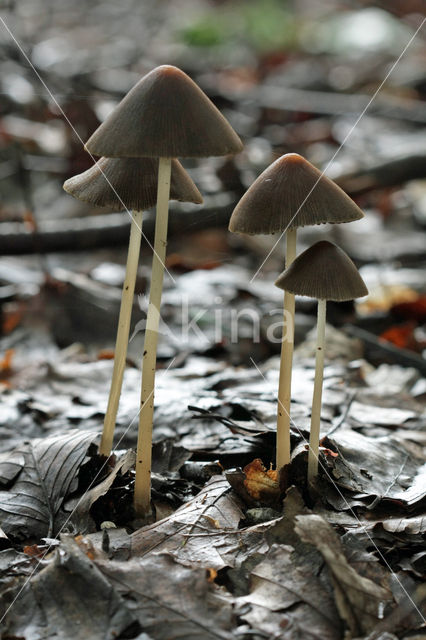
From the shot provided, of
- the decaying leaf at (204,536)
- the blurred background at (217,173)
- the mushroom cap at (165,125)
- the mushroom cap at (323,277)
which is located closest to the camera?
the mushroom cap at (165,125)

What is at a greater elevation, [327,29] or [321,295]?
[327,29]

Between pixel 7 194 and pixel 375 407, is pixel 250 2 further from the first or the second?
pixel 375 407

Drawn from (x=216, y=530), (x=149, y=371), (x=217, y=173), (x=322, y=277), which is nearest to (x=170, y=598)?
(x=216, y=530)

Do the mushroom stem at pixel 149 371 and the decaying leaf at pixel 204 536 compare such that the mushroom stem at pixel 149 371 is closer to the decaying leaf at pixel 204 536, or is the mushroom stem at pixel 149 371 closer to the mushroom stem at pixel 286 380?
the decaying leaf at pixel 204 536

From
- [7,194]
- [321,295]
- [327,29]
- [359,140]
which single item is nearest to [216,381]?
[321,295]

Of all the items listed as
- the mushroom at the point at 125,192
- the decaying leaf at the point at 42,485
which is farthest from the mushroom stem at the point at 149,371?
the decaying leaf at the point at 42,485

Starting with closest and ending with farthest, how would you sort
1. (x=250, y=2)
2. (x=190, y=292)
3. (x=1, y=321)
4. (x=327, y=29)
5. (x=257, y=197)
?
(x=257, y=197)
(x=1, y=321)
(x=190, y=292)
(x=327, y=29)
(x=250, y=2)

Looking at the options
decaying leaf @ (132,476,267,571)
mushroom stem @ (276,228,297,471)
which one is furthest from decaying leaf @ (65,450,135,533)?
mushroom stem @ (276,228,297,471)
